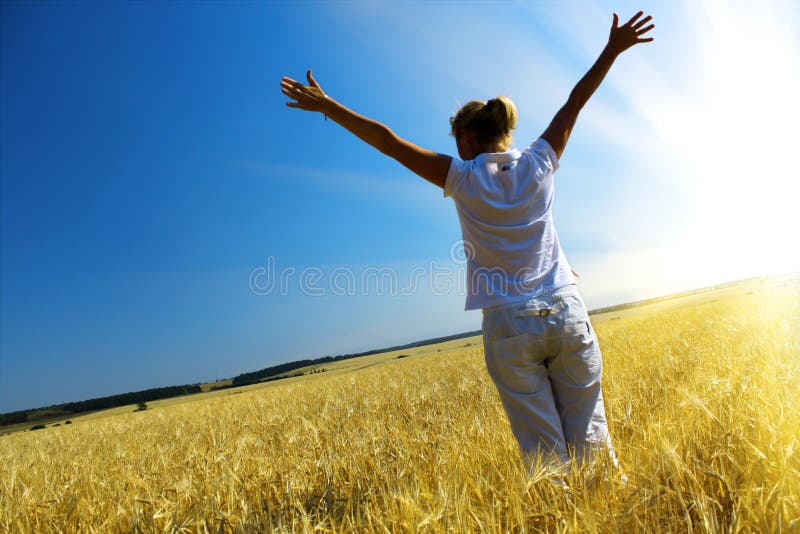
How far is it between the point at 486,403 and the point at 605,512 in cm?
386

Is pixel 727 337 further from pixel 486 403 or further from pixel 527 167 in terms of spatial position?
pixel 527 167

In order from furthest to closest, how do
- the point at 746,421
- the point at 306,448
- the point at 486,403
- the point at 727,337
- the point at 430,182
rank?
1. the point at 727,337
2. the point at 486,403
3. the point at 306,448
4. the point at 746,421
5. the point at 430,182

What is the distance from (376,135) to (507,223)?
0.76m

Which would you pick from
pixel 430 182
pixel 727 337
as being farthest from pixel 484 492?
pixel 727 337

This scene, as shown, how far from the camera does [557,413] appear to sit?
2131 mm

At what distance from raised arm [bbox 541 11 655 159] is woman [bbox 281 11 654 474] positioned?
9 centimetres

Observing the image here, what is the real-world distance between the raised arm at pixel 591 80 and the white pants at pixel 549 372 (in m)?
0.80

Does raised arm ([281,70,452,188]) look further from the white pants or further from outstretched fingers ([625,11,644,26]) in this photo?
outstretched fingers ([625,11,644,26])

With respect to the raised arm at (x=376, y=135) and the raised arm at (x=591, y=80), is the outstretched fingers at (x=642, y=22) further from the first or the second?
the raised arm at (x=376, y=135)

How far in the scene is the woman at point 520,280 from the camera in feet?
6.74

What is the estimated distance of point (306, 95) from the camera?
219 cm

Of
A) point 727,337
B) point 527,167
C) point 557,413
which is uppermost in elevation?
point 527,167

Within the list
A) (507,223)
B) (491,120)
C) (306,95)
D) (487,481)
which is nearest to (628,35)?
(491,120)

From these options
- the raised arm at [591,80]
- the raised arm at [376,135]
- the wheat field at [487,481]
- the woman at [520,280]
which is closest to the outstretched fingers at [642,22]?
the raised arm at [591,80]
